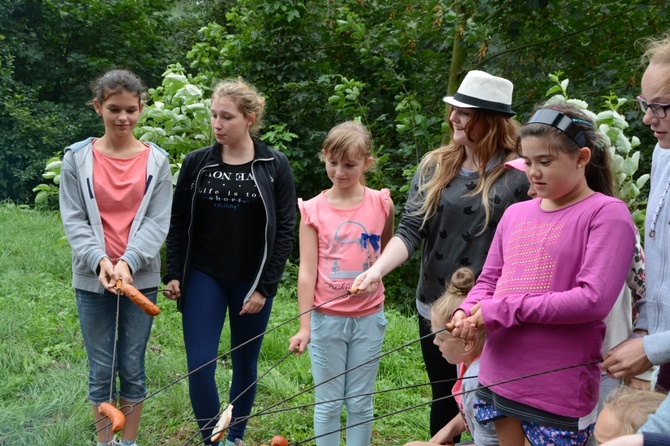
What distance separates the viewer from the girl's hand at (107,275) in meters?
2.85

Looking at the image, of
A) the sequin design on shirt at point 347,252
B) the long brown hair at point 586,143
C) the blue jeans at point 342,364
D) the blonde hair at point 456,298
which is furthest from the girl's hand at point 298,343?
the long brown hair at point 586,143

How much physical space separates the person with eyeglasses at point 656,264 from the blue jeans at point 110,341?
197 centimetres

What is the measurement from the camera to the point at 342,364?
3064mm

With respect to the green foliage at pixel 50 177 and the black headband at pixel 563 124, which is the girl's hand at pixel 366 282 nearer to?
the black headband at pixel 563 124

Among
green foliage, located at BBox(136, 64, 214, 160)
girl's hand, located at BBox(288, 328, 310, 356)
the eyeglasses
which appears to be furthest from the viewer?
green foliage, located at BBox(136, 64, 214, 160)

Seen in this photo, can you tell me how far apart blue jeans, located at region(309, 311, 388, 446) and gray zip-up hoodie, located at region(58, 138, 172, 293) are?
2.50 ft

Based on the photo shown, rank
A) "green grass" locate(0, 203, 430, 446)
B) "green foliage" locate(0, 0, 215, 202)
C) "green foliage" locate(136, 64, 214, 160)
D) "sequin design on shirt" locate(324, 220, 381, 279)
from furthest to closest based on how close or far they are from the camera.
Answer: "green foliage" locate(0, 0, 215, 202) < "green foliage" locate(136, 64, 214, 160) < "green grass" locate(0, 203, 430, 446) < "sequin design on shirt" locate(324, 220, 381, 279)

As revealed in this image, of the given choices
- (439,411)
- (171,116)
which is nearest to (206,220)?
(439,411)

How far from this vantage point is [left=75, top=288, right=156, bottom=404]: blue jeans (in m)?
3.06

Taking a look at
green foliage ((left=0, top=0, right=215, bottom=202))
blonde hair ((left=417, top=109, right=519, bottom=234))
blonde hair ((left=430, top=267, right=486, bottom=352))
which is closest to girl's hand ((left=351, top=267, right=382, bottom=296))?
blonde hair ((left=430, top=267, right=486, bottom=352))

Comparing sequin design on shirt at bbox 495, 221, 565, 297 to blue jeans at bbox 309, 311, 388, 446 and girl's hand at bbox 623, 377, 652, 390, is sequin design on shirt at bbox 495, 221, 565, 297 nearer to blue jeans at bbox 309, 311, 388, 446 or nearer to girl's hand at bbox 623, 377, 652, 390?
girl's hand at bbox 623, 377, 652, 390

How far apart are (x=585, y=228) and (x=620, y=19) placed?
611cm

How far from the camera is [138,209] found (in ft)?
10.3

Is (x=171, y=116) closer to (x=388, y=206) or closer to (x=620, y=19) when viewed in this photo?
(x=388, y=206)
